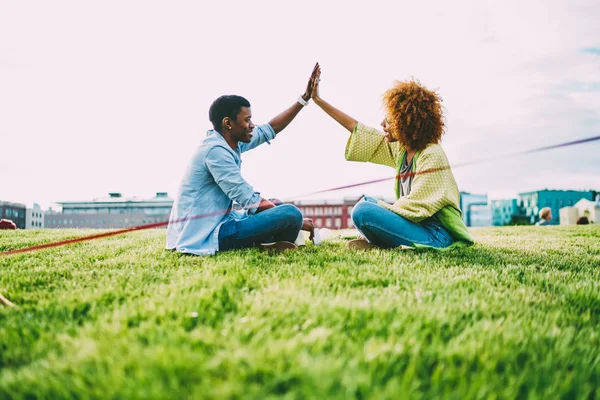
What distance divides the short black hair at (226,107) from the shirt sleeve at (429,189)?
182 cm

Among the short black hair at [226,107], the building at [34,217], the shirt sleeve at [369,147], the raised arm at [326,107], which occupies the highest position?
the raised arm at [326,107]

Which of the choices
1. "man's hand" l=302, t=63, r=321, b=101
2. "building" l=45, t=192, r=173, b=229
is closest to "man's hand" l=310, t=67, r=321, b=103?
"man's hand" l=302, t=63, r=321, b=101

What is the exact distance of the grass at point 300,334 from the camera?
1215 mm

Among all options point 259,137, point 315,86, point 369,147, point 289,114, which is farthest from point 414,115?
point 259,137

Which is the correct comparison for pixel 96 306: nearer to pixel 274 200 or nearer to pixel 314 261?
pixel 314 261

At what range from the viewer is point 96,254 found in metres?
3.89

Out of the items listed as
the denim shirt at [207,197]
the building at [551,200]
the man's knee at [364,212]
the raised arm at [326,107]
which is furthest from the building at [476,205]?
the denim shirt at [207,197]

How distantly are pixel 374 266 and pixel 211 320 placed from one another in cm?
151

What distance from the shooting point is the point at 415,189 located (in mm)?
3943

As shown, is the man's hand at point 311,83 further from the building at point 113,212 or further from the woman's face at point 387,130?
the building at point 113,212

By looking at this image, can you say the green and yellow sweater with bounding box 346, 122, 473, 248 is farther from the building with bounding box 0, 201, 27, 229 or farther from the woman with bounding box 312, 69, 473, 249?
the building with bounding box 0, 201, 27, 229

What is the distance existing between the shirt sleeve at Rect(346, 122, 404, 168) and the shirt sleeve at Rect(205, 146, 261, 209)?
4.73ft

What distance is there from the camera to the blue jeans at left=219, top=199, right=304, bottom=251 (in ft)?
12.6

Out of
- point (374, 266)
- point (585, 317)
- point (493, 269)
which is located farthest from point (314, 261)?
point (585, 317)
